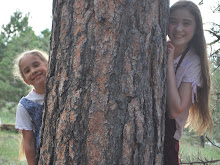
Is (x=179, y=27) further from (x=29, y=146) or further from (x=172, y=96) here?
(x=29, y=146)

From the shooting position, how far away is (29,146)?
205 centimetres

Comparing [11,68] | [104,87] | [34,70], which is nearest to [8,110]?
[11,68]

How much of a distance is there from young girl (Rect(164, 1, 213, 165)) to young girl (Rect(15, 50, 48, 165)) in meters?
0.88

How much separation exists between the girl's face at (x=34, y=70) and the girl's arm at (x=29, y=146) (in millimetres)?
332

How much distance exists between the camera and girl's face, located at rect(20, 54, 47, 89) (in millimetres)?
2141

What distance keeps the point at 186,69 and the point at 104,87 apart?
2.29 ft

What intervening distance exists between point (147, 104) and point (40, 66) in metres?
1.01

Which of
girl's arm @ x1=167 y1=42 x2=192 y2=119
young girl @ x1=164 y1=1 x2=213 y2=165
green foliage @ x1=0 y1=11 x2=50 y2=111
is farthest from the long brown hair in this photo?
green foliage @ x1=0 y1=11 x2=50 y2=111

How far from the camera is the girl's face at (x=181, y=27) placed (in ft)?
6.28

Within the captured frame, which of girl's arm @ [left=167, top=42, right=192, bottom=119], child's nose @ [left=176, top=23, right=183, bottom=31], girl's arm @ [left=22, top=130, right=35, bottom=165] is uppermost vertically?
child's nose @ [left=176, top=23, right=183, bottom=31]

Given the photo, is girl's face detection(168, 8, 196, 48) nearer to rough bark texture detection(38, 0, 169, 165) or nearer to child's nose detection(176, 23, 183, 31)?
child's nose detection(176, 23, 183, 31)

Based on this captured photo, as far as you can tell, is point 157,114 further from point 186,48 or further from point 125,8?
point 186,48

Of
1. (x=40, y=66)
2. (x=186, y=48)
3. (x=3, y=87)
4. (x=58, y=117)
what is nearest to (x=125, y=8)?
(x=58, y=117)

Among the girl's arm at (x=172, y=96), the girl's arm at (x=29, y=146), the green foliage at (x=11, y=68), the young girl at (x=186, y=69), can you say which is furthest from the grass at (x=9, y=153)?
the green foliage at (x=11, y=68)
